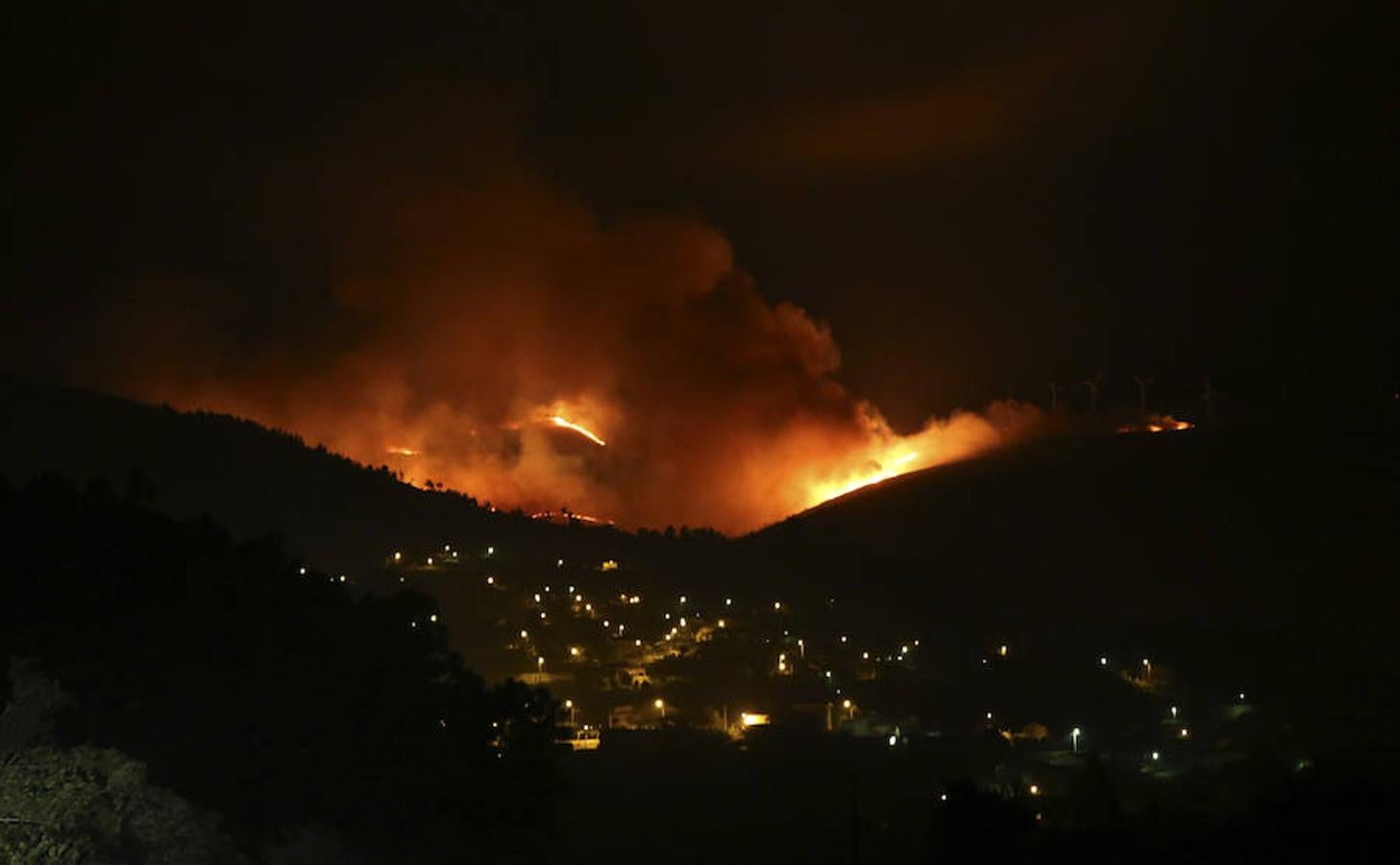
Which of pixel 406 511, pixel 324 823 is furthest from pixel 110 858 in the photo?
pixel 406 511

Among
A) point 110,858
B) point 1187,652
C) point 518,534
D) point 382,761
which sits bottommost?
point 110,858

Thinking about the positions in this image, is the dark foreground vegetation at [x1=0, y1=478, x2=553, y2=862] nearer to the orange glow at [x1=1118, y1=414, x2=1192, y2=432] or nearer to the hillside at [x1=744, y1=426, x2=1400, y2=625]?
the hillside at [x1=744, y1=426, x2=1400, y2=625]

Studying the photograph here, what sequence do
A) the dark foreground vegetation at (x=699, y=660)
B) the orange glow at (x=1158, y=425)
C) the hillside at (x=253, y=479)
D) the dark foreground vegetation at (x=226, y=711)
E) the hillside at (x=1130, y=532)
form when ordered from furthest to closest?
the orange glow at (x=1158, y=425)
the hillside at (x=1130, y=532)
the hillside at (x=253, y=479)
the dark foreground vegetation at (x=699, y=660)
the dark foreground vegetation at (x=226, y=711)

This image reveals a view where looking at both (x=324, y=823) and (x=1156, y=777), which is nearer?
(x=324, y=823)

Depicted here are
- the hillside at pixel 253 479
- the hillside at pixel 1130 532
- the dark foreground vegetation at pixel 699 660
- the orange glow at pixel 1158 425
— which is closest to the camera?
the dark foreground vegetation at pixel 699 660

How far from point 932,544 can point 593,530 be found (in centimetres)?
1477

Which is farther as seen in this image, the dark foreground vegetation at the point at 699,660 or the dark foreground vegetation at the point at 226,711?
the dark foreground vegetation at the point at 699,660

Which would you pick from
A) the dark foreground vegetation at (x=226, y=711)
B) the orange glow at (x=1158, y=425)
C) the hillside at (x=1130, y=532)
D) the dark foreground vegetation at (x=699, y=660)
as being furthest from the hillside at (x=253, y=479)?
the orange glow at (x=1158, y=425)

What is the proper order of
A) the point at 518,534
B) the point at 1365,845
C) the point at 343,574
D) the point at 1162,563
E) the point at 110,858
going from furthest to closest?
the point at 1162,563, the point at 518,534, the point at 343,574, the point at 1365,845, the point at 110,858

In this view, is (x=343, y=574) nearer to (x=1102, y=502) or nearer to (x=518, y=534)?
(x=518, y=534)

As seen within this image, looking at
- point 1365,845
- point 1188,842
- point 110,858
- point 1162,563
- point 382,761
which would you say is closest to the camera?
point 110,858

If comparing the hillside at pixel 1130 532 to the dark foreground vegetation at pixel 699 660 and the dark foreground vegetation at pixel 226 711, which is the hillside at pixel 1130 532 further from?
the dark foreground vegetation at pixel 226 711

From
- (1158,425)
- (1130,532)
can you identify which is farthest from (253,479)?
(1158,425)

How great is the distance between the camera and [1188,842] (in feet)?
59.9
